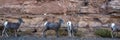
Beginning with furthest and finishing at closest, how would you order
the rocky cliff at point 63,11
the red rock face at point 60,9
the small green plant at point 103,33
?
the red rock face at point 60,9
the rocky cliff at point 63,11
the small green plant at point 103,33

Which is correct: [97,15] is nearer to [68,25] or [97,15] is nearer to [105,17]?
[105,17]

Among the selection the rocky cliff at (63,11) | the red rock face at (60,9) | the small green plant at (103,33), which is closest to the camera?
the small green plant at (103,33)

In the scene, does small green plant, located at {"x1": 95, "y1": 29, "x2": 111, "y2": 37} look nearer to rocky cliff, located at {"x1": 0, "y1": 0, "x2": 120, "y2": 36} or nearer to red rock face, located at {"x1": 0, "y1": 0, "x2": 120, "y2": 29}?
rocky cliff, located at {"x1": 0, "y1": 0, "x2": 120, "y2": 36}

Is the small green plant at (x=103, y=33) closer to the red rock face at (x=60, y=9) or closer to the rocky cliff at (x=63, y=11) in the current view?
the rocky cliff at (x=63, y=11)

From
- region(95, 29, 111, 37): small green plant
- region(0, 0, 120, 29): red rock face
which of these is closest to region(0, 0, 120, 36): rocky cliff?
region(0, 0, 120, 29): red rock face

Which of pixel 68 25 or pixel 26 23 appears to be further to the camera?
pixel 26 23

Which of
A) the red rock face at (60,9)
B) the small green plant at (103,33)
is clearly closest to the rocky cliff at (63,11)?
the red rock face at (60,9)

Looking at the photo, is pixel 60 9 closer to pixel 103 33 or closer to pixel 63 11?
pixel 63 11

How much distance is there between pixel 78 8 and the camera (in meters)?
23.7

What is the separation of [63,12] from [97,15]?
6.64ft

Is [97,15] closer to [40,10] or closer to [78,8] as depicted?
[78,8]

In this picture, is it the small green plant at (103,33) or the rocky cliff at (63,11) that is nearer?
the small green plant at (103,33)

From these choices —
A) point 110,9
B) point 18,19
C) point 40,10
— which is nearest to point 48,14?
point 40,10

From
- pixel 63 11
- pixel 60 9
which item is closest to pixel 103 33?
pixel 63 11
